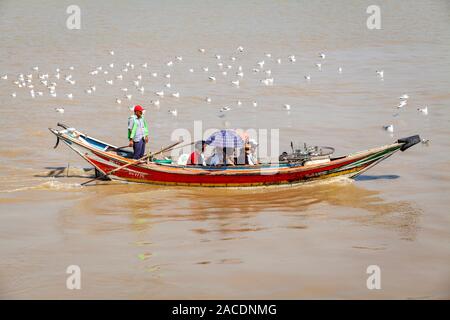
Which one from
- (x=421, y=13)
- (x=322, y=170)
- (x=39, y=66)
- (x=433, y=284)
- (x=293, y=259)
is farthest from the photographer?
(x=421, y=13)

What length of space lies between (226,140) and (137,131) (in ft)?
6.20

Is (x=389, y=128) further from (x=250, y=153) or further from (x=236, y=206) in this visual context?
(x=236, y=206)

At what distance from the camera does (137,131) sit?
47.2 ft

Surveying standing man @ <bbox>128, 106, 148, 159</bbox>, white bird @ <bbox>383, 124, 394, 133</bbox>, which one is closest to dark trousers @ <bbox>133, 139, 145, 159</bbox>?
standing man @ <bbox>128, 106, 148, 159</bbox>

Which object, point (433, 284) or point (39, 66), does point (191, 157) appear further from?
point (39, 66)

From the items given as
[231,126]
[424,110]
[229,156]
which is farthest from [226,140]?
[424,110]

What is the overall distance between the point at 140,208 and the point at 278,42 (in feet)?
58.1

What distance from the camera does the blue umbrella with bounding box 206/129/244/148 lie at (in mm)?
13797

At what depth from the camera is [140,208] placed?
12891 millimetres

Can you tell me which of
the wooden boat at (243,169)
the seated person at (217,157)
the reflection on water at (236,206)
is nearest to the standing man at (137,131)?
the wooden boat at (243,169)

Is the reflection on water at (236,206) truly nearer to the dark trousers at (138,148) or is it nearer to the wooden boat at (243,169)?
the wooden boat at (243,169)

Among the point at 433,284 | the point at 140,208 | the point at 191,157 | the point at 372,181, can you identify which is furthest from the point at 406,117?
the point at 433,284

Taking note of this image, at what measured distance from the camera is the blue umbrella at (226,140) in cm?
1380

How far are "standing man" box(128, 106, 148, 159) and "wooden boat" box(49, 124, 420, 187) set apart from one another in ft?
1.15
